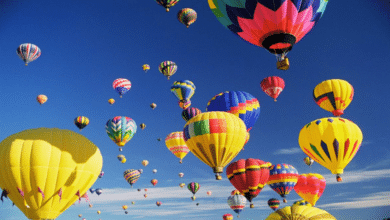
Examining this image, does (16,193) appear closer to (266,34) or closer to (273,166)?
(266,34)

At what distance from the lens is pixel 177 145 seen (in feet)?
87.2

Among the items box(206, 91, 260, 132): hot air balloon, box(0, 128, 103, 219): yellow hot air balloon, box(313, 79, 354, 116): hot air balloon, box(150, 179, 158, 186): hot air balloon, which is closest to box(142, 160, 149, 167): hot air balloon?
box(150, 179, 158, 186): hot air balloon

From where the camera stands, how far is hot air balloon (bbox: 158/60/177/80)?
2622 centimetres

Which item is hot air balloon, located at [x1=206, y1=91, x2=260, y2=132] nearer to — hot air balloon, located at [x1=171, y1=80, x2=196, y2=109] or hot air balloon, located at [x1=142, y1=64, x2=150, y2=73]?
hot air balloon, located at [x1=171, y1=80, x2=196, y2=109]

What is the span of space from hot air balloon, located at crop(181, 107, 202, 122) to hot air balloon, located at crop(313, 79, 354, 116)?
8.63 m

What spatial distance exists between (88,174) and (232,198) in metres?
18.9

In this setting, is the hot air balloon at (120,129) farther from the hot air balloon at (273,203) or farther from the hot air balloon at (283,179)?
the hot air balloon at (273,203)

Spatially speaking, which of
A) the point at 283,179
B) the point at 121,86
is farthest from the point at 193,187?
the point at 283,179

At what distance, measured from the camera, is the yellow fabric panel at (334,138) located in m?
16.5

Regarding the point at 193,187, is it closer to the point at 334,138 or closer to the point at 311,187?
the point at 311,187

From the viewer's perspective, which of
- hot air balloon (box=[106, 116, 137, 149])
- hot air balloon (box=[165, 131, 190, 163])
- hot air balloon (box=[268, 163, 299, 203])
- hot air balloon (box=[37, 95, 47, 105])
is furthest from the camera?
hot air balloon (box=[37, 95, 47, 105])

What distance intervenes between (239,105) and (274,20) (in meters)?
8.50

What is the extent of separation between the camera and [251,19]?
10594 mm

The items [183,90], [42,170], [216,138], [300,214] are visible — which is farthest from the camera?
[183,90]
